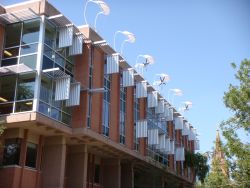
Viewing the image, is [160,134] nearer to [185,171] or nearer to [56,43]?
[185,171]

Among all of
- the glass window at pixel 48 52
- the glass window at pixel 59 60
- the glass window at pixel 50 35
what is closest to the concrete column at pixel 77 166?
the glass window at pixel 59 60

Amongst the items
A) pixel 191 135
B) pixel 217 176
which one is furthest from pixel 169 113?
pixel 217 176

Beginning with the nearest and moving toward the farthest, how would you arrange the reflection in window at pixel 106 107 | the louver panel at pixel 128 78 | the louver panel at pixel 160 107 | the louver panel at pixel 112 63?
the reflection in window at pixel 106 107, the louver panel at pixel 112 63, the louver panel at pixel 128 78, the louver panel at pixel 160 107

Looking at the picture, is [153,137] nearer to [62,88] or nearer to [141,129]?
[141,129]

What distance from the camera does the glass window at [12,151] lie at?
1055 inches

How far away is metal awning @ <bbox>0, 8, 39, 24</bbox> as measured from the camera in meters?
27.7

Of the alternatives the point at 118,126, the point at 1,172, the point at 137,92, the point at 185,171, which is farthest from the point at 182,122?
the point at 1,172

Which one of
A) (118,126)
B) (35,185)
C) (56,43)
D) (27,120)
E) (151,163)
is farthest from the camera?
(151,163)

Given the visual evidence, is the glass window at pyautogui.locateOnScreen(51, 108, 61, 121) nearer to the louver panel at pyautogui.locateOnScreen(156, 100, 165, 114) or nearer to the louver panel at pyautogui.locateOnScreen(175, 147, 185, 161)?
the louver panel at pyautogui.locateOnScreen(156, 100, 165, 114)

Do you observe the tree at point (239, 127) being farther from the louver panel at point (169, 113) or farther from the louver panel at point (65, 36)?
the louver panel at point (169, 113)

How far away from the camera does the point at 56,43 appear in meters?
29.5

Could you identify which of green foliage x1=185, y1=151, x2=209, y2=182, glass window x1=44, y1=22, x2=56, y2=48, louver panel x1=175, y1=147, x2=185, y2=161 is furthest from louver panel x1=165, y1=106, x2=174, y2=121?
glass window x1=44, y1=22, x2=56, y2=48

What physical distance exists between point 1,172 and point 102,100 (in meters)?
9.50

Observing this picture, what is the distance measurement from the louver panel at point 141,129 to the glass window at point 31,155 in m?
11.6
